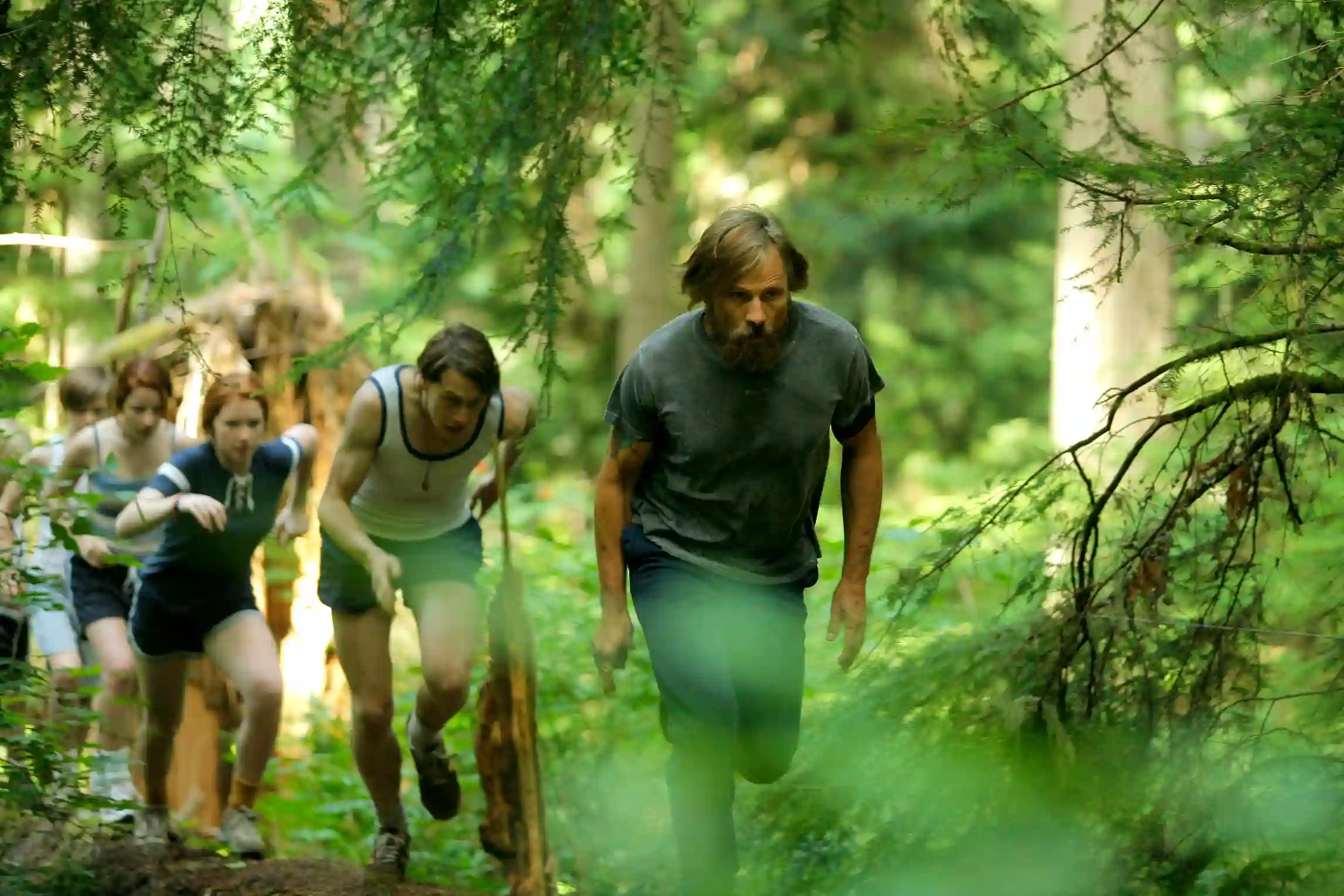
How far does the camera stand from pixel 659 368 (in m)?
4.80

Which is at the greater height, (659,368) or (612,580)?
(659,368)

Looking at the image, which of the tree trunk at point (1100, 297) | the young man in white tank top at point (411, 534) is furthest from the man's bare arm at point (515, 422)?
the tree trunk at point (1100, 297)

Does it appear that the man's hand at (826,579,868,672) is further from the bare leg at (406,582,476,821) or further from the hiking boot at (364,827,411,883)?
the hiking boot at (364,827,411,883)

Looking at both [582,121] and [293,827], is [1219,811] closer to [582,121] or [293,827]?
[582,121]

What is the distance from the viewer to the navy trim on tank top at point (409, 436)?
5.95m

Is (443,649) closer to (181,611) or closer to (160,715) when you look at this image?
(181,611)

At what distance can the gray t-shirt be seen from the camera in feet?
15.7

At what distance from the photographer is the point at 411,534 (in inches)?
248

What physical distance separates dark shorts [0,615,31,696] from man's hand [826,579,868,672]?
263 cm

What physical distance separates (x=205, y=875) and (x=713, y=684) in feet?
8.88

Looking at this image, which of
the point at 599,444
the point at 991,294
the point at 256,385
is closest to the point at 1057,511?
the point at 256,385

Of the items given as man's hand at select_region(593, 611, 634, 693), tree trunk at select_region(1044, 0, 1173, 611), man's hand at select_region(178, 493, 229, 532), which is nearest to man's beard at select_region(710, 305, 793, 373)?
man's hand at select_region(593, 611, 634, 693)

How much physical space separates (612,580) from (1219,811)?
80.0 inches

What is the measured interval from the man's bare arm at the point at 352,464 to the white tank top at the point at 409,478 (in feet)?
0.11
